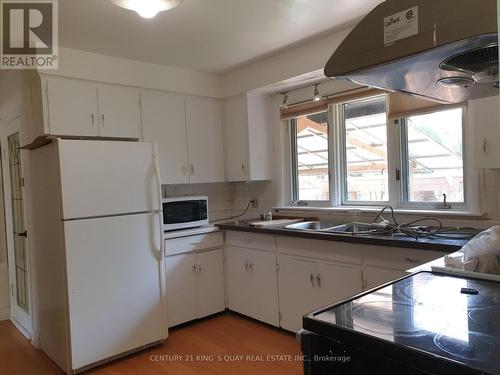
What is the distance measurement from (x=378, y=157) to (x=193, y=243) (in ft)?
5.75

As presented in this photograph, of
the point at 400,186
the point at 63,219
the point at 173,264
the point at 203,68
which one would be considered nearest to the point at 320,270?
the point at 400,186

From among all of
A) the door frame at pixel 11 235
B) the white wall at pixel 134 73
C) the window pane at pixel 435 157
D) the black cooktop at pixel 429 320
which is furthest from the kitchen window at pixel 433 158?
the door frame at pixel 11 235

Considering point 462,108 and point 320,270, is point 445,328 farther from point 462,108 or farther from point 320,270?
point 462,108

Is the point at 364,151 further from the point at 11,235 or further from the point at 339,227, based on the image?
the point at 11,235

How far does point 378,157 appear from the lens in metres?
3.10

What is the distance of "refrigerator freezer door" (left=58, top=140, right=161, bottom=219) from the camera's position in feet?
8.03

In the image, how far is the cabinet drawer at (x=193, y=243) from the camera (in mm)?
3158

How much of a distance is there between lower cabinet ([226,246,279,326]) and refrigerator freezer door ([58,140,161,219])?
93 cm

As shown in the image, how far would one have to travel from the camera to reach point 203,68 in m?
3.59

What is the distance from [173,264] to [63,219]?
1036mm

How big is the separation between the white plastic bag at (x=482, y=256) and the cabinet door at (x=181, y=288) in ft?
7.43

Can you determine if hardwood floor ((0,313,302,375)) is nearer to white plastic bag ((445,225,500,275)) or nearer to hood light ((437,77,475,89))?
white plastic bag ((445,225,500,275))

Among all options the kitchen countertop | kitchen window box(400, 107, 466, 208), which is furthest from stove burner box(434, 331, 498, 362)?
the kitchen countertop

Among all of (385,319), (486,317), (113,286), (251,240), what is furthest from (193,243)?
(486,317)
